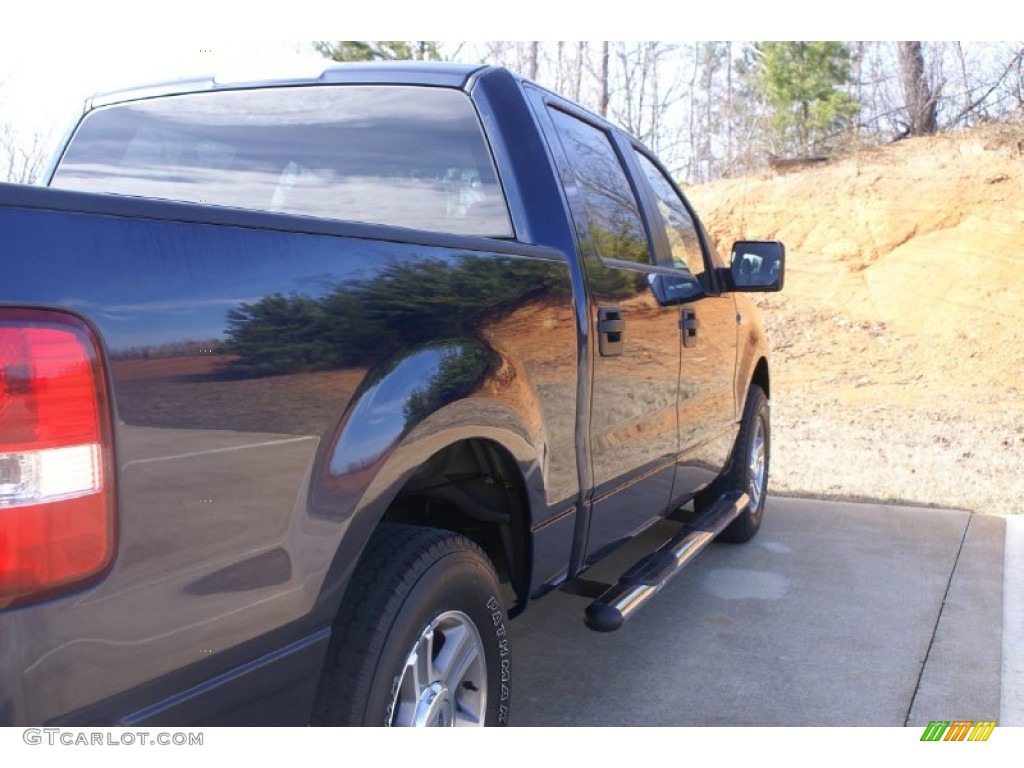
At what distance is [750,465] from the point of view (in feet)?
17.8

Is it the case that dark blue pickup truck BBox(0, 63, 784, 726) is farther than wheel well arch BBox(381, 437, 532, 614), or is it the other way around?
wheel well arch BBox(381, 437, 532, 614)

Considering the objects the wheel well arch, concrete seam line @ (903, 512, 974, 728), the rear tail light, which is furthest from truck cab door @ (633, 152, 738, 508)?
the rear tail light

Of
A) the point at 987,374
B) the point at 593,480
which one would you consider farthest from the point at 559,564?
the point at 987,374

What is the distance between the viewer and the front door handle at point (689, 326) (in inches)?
159

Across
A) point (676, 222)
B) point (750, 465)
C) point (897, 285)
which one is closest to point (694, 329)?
point (676, 222)

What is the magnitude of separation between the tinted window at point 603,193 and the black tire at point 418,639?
4.31 ft

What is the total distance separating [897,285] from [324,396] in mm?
15781

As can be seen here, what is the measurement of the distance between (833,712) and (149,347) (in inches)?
110

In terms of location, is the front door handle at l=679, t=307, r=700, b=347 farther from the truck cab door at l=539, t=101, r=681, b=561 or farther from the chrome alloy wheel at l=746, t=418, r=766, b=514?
the chrome alloy wheel at l=746, t=418, r=766, b=514

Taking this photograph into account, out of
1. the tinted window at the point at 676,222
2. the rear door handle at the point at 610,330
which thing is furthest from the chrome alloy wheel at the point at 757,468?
the rear door handle at the point at 610,330

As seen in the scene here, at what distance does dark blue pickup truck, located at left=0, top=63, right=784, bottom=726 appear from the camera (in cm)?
144

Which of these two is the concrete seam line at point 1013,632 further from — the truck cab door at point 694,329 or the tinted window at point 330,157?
the tinted window at point 330,157

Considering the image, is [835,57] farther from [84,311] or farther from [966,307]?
[84,311]

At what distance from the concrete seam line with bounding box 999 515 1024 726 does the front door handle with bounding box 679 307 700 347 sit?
5.65ft
